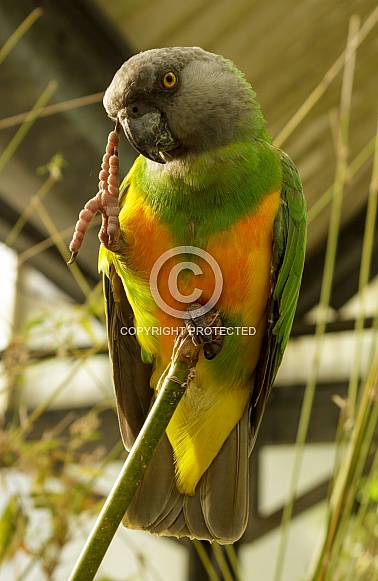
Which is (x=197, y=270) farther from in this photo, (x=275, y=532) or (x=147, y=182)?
(x=275, y=532)

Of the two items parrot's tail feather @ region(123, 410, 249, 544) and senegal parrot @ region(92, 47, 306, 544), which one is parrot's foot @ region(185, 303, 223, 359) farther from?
parrot's tail feather @ region(123, 410, 249, 544)

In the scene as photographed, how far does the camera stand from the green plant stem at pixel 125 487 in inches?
17.1

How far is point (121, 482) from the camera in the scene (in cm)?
46

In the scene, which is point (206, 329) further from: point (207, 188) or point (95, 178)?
point (95, 178)

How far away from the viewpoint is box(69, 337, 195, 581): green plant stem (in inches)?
17.1

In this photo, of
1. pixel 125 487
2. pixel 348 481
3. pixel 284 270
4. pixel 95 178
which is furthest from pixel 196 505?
pixel 95 178

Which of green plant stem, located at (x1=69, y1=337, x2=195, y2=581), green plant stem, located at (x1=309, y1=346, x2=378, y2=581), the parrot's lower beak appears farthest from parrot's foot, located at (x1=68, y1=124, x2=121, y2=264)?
green plant stem, located at (x1=309, y1=346, x2=378, y2=581)

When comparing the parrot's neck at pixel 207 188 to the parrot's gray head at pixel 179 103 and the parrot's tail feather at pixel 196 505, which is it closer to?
the parrot's gray head at pixel 179 103

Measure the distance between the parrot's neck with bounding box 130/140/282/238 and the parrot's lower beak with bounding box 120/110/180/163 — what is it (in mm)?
37

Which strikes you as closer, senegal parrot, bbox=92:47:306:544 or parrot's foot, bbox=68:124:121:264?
parrot's foot, bbox=68:124:121:264

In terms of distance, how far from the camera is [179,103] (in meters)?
0.76

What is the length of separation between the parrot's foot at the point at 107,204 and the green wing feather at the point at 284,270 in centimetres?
23

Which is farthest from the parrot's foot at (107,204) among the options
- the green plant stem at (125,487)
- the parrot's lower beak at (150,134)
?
the green plant stem at (125,487)

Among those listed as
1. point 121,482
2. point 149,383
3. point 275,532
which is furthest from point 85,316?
point 275,532
